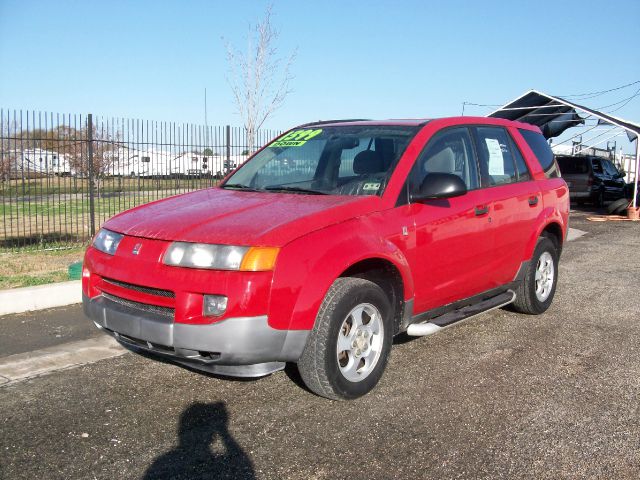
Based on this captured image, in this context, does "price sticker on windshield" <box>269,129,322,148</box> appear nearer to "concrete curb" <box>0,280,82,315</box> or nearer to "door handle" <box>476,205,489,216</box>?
"door handle" <box>476,205,489,216</box>

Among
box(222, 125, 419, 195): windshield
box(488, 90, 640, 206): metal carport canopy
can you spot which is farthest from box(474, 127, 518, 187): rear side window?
box(488, 90, 640, 206): metal carport canopy

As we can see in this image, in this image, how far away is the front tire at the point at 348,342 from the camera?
3.60 meters

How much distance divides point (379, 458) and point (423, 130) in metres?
2.46

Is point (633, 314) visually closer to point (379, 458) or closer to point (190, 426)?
point (379, 458)

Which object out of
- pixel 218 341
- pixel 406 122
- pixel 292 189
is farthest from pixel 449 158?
pixel 218 341

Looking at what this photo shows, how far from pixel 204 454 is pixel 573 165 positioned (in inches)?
740

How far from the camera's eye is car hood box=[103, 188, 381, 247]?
348 centimetres

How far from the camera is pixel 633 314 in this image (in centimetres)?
611

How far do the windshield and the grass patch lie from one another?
3.20 meters

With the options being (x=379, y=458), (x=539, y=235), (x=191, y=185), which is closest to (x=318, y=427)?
(x=379, y=458)

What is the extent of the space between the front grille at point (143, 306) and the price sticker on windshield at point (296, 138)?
6.51ft

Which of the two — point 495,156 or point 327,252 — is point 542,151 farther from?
point 327,252

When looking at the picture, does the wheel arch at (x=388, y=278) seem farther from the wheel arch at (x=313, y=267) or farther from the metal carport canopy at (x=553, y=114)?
the metal carport canopy at (x=553, y=114)

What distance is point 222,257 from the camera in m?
3.39
